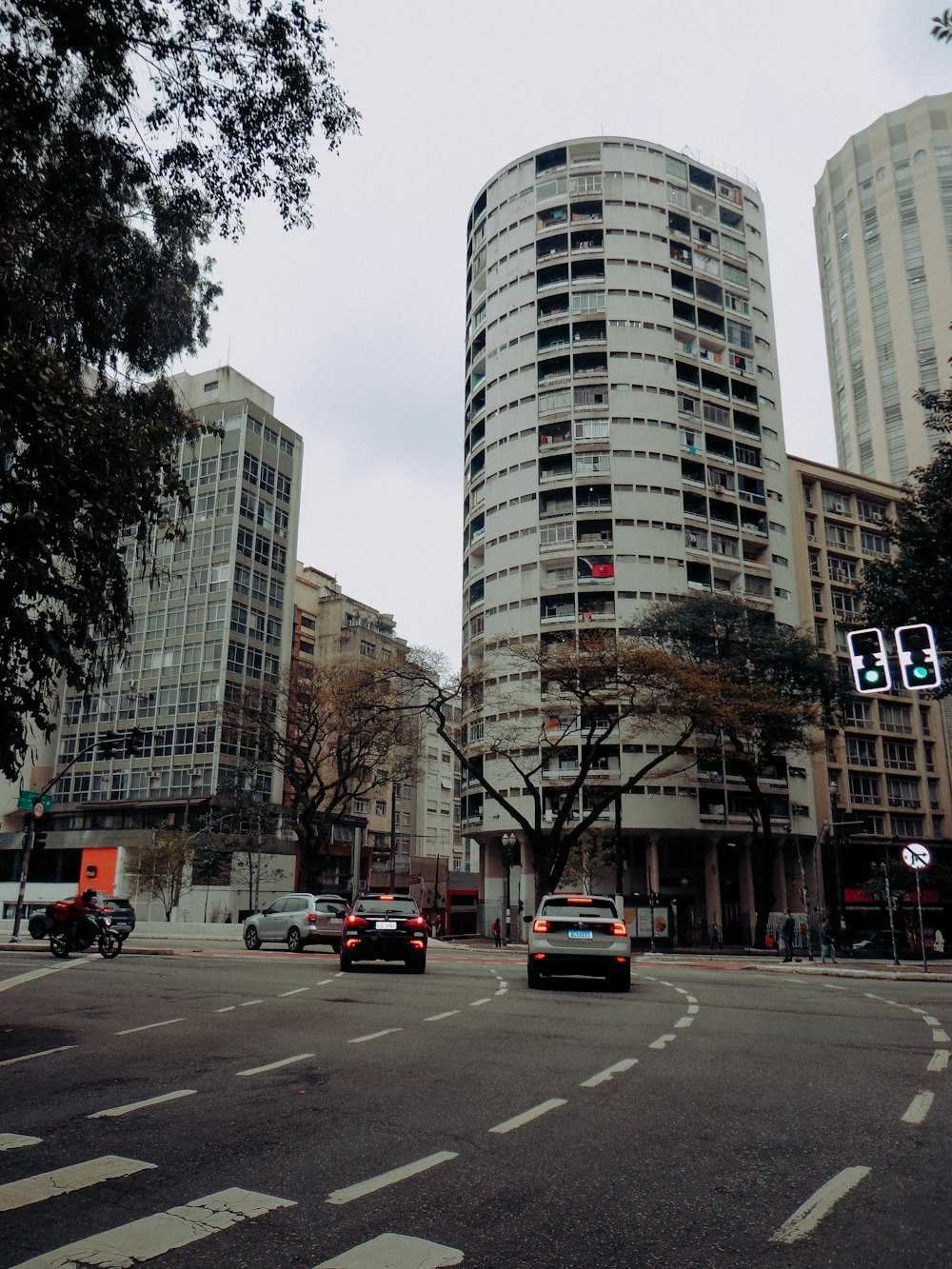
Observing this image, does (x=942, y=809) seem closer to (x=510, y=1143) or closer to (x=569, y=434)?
(x=569, y=434)

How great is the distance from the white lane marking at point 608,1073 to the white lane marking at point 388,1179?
2383mm

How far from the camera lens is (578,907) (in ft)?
54.0

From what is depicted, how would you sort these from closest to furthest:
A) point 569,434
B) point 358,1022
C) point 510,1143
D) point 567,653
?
point 510,1143 → point 358,1022 → point 567,653 → point 569,434

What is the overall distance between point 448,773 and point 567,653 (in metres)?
72.0

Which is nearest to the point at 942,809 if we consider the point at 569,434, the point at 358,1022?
the point at 569,434

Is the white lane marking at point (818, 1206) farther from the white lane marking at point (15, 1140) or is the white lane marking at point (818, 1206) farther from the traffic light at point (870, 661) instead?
the traffic light at point (870, 661)

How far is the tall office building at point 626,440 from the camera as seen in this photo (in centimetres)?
6012

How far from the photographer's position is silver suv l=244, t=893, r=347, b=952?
27953 mm

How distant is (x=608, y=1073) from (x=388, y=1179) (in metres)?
3.63

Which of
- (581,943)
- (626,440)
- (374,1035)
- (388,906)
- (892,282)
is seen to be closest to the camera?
(374,1035)

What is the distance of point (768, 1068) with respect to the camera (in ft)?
27.3

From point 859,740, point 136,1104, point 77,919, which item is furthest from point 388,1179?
point 859,740

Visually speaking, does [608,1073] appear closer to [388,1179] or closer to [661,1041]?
[661,1041]

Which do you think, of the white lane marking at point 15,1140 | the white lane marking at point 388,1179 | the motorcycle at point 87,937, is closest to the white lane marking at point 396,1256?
the white lane marking at point 388,1179
